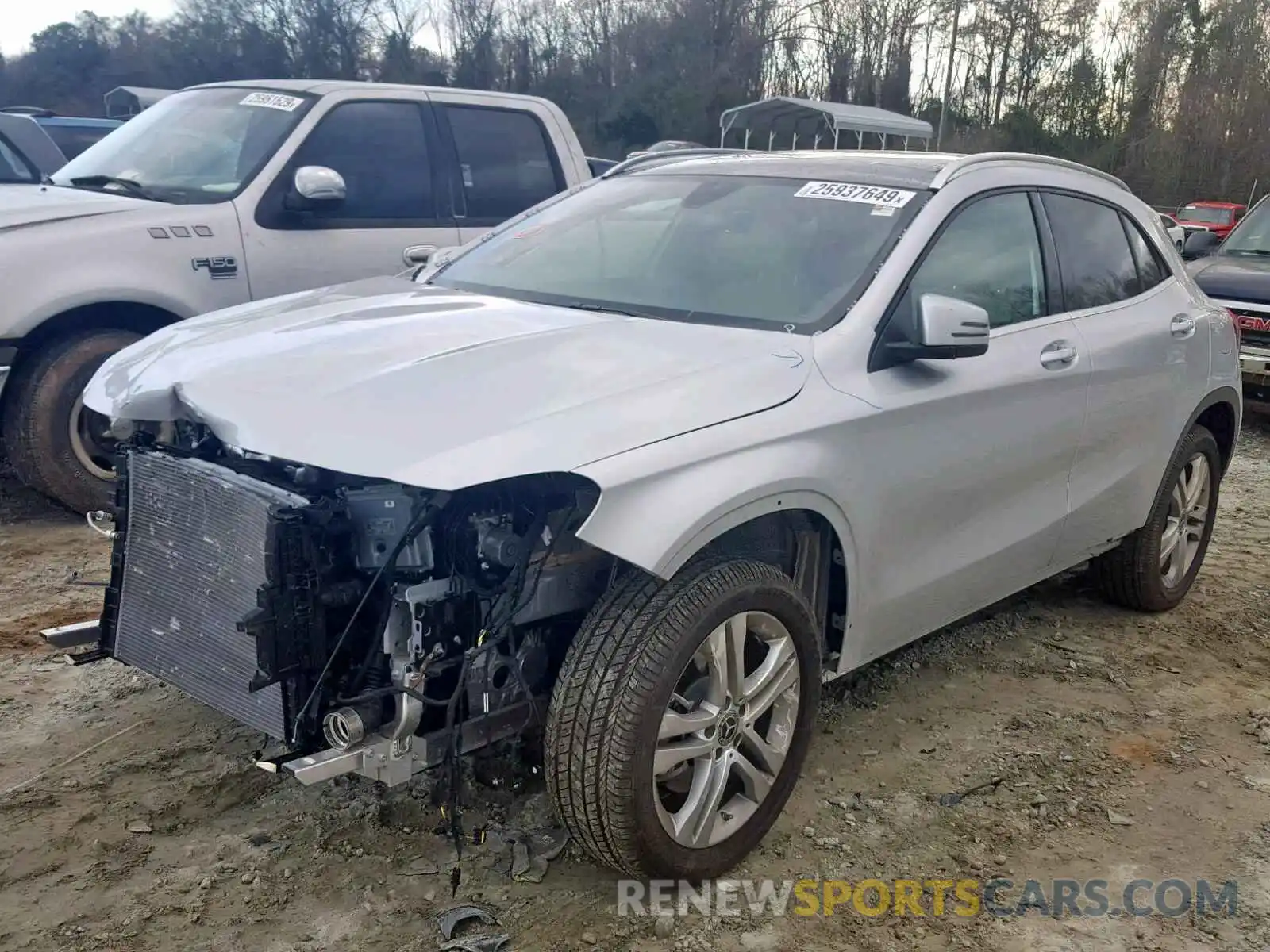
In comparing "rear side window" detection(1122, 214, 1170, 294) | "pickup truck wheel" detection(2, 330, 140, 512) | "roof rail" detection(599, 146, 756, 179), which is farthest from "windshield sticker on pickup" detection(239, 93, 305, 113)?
"rear side window" detection(1122, 214, 1170, 294)

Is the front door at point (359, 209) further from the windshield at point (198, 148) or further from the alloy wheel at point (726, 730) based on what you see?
the alloy wheel at point (726, 730)

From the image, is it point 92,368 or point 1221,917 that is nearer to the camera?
point 1221,917

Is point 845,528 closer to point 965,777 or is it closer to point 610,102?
point 965,777

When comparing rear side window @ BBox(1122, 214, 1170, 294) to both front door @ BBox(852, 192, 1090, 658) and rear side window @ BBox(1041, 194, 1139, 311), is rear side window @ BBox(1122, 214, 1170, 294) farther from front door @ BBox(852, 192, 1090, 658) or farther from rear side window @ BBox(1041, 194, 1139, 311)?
front door @ BBox(852, 192, 1090, 658)

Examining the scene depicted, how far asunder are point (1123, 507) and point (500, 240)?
264cm

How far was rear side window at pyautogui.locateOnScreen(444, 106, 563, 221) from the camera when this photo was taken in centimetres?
644

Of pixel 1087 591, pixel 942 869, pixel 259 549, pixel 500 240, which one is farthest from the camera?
pixel 1087 591

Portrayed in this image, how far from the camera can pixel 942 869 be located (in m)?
2.99

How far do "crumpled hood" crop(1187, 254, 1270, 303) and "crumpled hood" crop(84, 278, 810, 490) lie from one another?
280 inches

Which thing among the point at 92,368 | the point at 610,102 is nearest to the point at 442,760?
the point at 92,368

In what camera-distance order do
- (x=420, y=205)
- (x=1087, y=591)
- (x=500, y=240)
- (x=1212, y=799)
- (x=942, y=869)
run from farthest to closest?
(x=420, y=205) → (x=1087, y=591) → (x=500, y=240) → (x=1212, y=799) → (x=942, y=869)

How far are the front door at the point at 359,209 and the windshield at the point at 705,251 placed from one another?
5.74ft

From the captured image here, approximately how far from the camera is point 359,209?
5973mm

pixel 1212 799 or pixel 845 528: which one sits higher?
pixel 845 528
